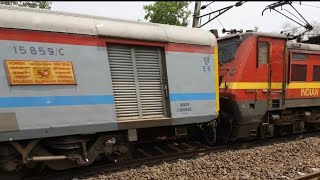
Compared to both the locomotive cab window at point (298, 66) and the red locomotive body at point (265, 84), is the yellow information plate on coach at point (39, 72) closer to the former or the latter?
the red locomotive body at point (265, 84)

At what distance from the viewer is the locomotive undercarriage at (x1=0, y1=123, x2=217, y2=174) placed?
6461 millimetres

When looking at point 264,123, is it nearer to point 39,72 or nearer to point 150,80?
point 150,80

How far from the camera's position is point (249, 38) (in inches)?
405

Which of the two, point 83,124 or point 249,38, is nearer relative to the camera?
point 83,124

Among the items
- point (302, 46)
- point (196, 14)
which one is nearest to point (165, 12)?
point (196, 14)

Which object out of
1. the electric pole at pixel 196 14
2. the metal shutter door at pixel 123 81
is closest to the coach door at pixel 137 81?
the metal shutter door at pixel 123 81

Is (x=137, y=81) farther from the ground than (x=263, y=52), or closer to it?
closer to it

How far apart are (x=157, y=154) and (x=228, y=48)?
358cm

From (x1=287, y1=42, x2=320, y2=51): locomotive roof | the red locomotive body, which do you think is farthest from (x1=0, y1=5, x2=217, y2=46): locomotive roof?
(x1=287, y1=42, x2=320, y2=51): locomotive roof

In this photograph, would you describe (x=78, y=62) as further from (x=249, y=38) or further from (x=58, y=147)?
(x=249, y=38)

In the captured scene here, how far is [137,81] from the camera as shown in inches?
303

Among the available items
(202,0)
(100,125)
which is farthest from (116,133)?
(202,0)

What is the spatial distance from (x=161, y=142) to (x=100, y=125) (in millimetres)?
3011

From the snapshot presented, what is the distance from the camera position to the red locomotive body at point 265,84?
10000mm
